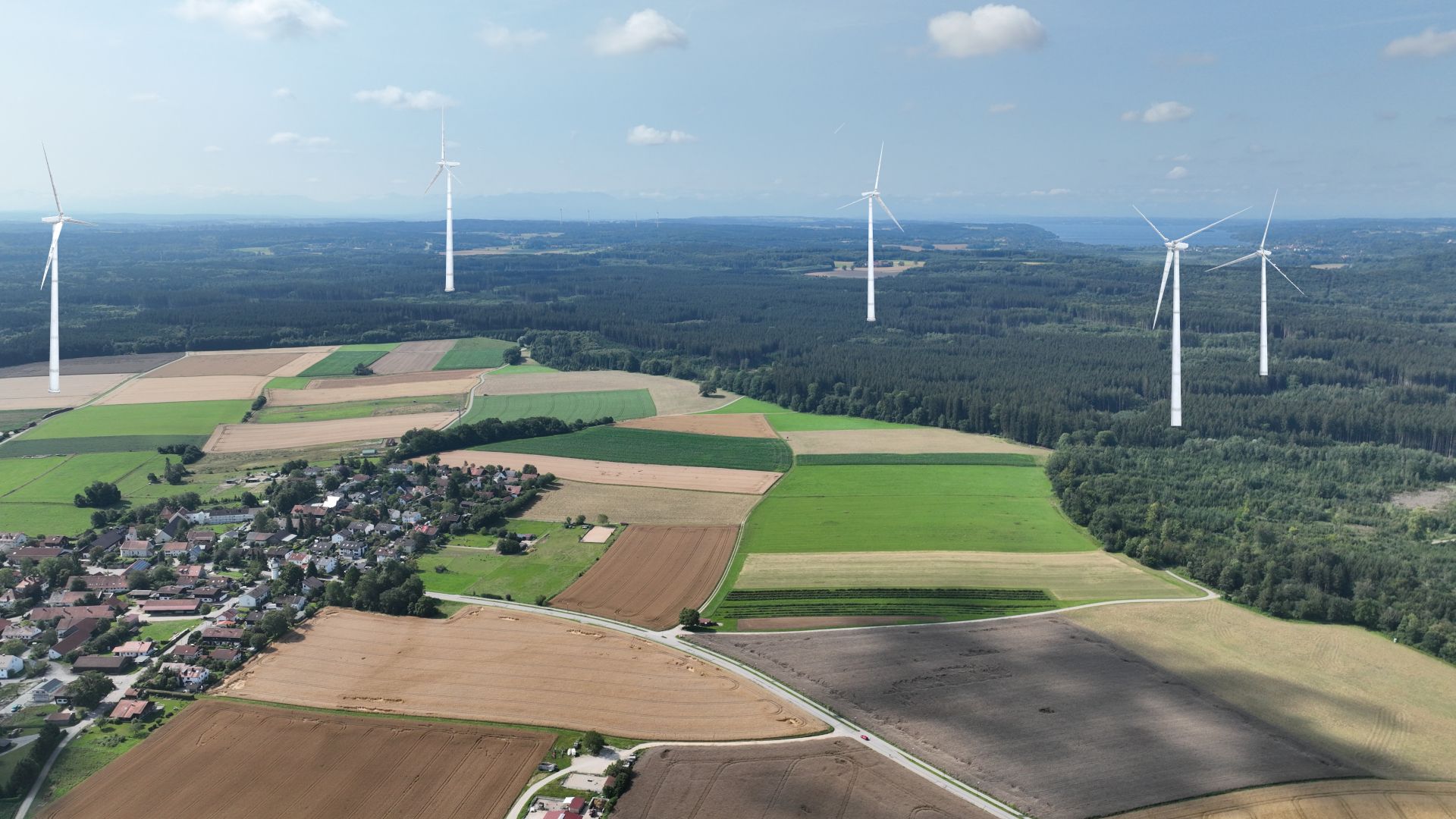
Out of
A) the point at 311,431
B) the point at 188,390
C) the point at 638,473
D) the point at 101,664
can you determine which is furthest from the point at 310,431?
the point at 101,664

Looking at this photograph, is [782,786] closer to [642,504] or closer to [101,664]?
[101,664]

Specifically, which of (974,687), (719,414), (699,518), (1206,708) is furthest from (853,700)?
(719,414)

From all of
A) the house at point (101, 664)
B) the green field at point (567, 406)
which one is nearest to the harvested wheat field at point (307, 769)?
the house at point (101, 664)

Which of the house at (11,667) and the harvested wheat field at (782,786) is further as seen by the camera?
the house at (11,667)

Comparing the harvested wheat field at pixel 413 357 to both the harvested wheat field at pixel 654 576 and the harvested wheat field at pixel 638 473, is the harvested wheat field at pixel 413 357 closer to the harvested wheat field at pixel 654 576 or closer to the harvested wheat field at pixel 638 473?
the harvested wheat field at pixel 638 473

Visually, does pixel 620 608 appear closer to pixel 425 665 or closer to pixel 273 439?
pixel 425 665

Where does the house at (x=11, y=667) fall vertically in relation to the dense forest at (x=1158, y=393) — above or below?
below
